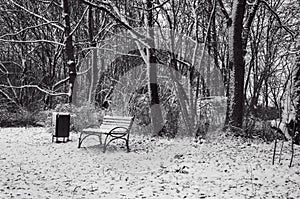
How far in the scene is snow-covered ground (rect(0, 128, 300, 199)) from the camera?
4.18 meters

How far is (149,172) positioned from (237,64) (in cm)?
388

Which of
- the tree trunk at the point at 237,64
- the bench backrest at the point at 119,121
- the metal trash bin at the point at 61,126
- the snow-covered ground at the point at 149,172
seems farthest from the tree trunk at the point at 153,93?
the metal trash bin at the point at 61,126

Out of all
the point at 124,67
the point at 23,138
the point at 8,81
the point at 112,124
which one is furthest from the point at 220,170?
the point at 8,81

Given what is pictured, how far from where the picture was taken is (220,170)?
16.3 feet

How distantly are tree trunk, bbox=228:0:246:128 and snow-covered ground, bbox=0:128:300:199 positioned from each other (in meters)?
0.86

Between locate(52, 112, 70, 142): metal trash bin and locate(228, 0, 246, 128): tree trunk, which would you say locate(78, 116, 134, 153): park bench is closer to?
locate(52, 112, 70, 142): metal trash bin

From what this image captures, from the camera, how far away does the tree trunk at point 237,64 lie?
→ 312 inches

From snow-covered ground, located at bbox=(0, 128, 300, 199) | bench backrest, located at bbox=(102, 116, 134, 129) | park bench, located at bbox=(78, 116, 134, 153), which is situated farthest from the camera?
bench backrest, located at bbox=(102, 116, 134, 129)

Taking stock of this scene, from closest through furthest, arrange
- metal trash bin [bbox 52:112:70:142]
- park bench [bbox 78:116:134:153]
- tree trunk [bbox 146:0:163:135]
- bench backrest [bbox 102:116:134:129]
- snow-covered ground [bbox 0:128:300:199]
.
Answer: snow-covered ground [bbox 0:128:300:199]
park bench [bbox 78:116:134:153]
bench backrest [bbox 102:116:134:129]
metal trash bin [bbox 52:112:70:142]
tree trunk [bbox 146:0:163:135]

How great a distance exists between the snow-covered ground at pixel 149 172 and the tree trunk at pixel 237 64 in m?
0.86

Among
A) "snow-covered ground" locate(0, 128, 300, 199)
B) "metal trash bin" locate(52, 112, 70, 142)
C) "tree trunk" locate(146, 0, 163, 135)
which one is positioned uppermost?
"tree trunk" locate(146, 0, 163, 135)

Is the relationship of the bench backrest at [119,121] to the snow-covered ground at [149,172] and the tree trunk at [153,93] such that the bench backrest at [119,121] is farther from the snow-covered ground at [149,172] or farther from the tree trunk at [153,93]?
the tree trunk at [153,93]

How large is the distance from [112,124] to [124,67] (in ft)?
22.2

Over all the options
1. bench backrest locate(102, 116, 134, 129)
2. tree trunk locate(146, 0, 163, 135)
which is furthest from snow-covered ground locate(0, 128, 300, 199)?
tree trunk locate(146, 0, 163, 135)
